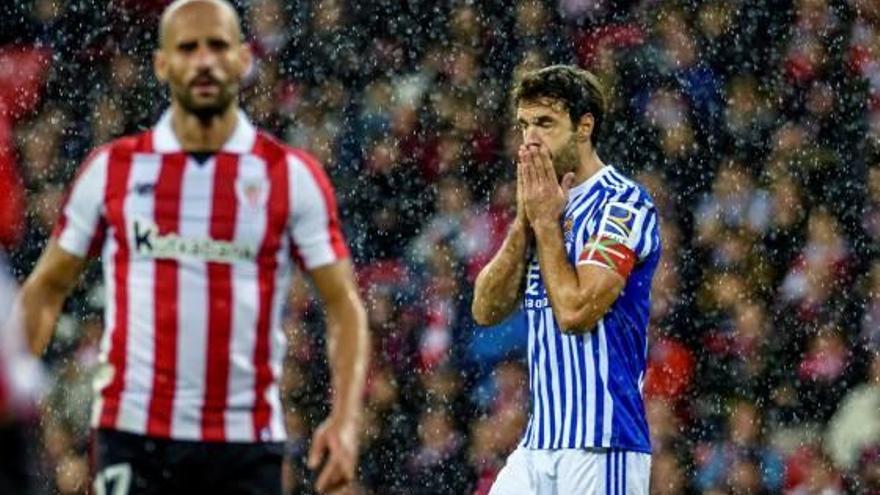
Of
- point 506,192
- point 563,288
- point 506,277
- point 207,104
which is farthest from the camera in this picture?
point 506,192

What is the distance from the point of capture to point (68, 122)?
6.56 m

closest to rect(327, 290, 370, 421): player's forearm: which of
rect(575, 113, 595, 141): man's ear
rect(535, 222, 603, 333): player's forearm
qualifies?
rect(535, 222, 603, 333): player's forearm

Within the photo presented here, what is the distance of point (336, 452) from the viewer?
2.97m

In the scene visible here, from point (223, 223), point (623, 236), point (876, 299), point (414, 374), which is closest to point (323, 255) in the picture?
point (223, 223)

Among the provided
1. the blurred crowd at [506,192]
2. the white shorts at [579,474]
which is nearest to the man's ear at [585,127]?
the white shorts at [579,474]

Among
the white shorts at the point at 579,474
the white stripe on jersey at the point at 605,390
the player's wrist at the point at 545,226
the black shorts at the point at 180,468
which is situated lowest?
the white shorts at the point at 579,474

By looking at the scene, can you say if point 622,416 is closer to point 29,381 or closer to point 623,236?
point 623,236

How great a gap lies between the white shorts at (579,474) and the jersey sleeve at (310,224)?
955 millimetres

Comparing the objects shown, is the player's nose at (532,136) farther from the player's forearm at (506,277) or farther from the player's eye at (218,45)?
the player's eye at (218,45)

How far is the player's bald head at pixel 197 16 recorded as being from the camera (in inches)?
122

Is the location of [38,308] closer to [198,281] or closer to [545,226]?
[198,281]

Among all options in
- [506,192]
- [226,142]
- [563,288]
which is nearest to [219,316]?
[226,142]

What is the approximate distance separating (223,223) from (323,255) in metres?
0.16

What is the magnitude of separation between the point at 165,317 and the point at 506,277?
111 centimetres
